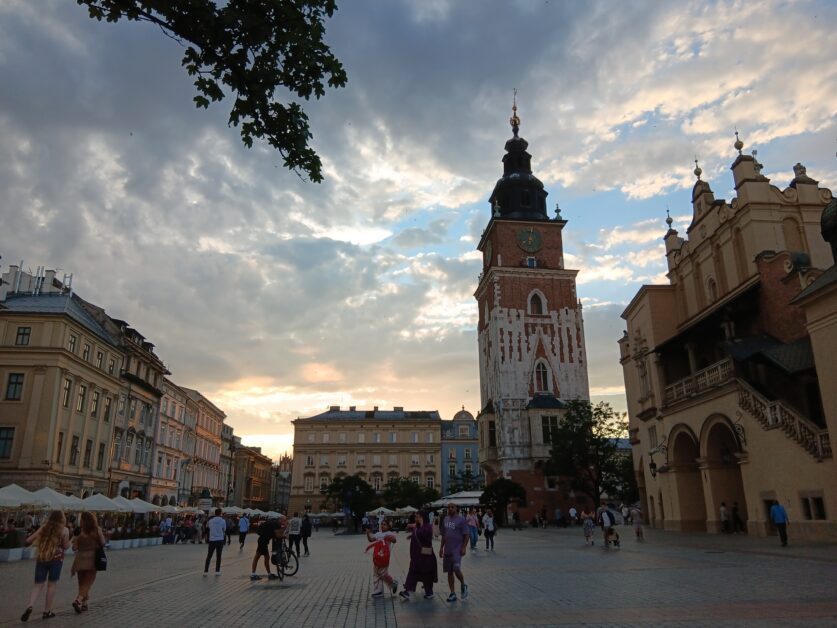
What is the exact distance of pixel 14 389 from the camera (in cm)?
3753

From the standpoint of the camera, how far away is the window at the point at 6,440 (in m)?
36.4

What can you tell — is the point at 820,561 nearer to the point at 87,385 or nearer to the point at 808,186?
the point at 808,186

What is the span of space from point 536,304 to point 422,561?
186ft

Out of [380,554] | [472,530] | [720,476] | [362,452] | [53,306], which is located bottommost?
[472,530]

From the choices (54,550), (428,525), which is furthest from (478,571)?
(54,550)

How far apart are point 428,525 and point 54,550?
20.3 ft

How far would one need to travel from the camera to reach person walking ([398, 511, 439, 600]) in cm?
1149

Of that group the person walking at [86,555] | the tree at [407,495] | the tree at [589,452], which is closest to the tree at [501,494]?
Result: the tree at [589,452]

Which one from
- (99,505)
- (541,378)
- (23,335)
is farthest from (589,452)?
(23,335)

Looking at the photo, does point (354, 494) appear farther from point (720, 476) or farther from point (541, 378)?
point (720, 476)

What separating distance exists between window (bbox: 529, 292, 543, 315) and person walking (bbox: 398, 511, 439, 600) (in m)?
55.8

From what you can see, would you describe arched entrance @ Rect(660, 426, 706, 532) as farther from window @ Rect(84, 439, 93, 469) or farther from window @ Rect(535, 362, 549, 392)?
window @ Rect(84, 439, 93, 469)

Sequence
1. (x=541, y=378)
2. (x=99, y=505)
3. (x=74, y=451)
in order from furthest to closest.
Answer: (x=541, y=378)
(x=74, y=451)
(x=99, y=505)

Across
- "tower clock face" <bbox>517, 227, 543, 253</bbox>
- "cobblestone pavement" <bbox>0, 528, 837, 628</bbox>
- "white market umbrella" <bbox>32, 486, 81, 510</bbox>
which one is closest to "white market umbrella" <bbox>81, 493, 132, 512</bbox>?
"white market umbrella" <bbox>32, 486, 81, 510</bbox>
